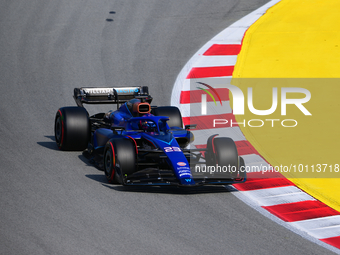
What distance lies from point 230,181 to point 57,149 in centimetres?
392

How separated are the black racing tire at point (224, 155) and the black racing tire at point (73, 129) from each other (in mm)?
2661

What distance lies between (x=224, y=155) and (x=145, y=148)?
4.67ft

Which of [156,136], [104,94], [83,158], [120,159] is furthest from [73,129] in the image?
[120,159]

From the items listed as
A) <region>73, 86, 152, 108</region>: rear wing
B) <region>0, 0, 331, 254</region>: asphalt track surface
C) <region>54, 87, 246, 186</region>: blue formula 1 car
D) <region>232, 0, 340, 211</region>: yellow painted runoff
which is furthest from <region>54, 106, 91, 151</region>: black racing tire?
A: <region>232, 0, 340, 211</region>: yellow painted runoff

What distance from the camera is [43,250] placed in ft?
21.3

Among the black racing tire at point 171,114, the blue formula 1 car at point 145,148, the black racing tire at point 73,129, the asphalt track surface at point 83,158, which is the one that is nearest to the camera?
the asphalt track surface at point 83,158

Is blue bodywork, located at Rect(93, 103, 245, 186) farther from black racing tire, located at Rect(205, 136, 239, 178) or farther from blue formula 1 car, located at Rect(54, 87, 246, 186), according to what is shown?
black racing tire, located at Rect(205, 136, 239, 178)

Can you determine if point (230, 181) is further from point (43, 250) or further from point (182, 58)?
point (182, 58)

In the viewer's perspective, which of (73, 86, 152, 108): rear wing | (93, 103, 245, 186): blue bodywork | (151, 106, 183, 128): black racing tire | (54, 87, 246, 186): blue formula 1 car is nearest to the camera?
(93, 103, 245, 186): blue bodywork

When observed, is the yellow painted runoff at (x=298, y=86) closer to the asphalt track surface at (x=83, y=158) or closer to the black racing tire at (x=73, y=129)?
the asphalt track surface at (x=83, y=158)

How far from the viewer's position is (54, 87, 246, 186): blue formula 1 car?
28.2 ft

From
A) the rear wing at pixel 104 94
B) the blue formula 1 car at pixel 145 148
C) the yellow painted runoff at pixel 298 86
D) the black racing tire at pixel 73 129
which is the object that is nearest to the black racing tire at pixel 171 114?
the blue formula 1 car at pixel 145 148

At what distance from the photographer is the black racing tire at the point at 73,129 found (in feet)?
33.9

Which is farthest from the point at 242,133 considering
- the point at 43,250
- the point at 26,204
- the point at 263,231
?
the point at 43,250
